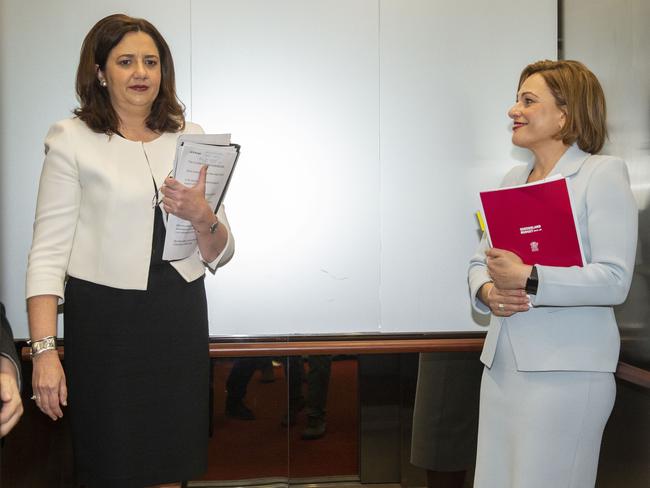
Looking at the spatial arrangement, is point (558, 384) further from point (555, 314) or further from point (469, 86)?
point (469, 86)

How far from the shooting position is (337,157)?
2.94m

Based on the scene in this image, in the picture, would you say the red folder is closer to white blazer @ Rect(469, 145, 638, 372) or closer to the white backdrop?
white blazer @ Rect(469, 145, 638, 372)

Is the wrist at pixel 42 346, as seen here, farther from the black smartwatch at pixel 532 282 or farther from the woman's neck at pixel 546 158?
the woman's neck at pixel 546 158

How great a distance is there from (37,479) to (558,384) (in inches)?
79.4

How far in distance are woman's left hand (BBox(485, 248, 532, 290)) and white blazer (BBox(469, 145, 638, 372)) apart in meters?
0.05

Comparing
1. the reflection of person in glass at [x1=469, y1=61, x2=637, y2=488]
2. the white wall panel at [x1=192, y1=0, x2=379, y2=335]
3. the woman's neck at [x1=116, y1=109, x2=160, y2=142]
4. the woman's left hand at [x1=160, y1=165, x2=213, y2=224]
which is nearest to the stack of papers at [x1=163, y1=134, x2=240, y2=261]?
the woman's left hand at [x1=160, y1=165, x2=213, y2=224]

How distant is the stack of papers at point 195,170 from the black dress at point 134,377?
2.3 inches

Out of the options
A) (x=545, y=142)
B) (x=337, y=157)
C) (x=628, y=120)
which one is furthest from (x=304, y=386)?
(x=628, y=120)

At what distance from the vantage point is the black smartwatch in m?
1.93

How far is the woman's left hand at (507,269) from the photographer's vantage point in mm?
1965

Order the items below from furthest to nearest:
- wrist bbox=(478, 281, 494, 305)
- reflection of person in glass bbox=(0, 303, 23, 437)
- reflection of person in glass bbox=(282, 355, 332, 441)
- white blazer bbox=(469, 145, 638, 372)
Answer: reflection of person in glass bbox=(282, 355, 332, 441)
wrist bbox=(478, 281, 494, 305)
white blazer bbox=(469, 145, 638, 372)
reflection of person in glass bbox=(0, 303, 23, 437)

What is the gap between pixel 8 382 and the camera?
1.03 m

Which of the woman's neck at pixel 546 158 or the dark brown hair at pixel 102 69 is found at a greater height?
the dark brown hair at pixel 102 69

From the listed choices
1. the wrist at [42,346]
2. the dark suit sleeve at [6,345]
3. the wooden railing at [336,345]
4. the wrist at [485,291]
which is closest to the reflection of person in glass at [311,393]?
the wooden railing at [336,345]
